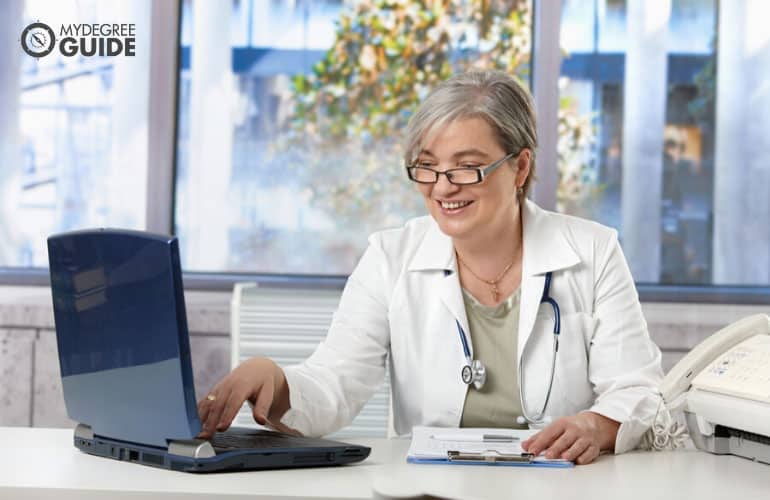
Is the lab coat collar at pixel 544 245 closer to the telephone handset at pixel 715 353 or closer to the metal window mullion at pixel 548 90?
the telephone handset at pixel 715 353

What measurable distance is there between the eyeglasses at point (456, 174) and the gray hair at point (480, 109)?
33mm

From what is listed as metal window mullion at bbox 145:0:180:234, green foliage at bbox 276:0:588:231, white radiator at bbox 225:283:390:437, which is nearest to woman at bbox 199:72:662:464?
white radiator at bbox 225:283:390:437

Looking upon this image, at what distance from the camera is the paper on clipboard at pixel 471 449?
5.25 feet

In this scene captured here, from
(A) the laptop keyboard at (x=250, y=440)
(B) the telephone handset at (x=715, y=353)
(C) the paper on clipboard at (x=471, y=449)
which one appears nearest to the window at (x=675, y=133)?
(B) the telephone handset at (x=715, y=353)

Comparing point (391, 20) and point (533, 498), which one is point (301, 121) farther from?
point (533, 498)

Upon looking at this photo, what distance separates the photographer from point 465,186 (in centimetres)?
205

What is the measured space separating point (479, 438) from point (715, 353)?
0.47m

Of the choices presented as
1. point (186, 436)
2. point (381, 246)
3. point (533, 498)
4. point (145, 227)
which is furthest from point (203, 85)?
point (533, 498)

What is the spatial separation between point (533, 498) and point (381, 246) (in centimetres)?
93

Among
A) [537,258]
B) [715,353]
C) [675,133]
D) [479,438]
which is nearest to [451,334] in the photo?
[537,258]

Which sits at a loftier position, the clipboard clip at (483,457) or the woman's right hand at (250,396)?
the woman's right hand at (250,396)

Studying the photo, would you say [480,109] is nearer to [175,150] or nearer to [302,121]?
[302,121]

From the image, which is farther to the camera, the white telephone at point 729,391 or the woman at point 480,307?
the woman at point 480,307

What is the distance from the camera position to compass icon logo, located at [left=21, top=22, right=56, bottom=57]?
140 inches
